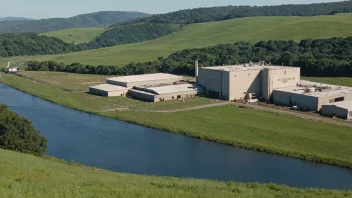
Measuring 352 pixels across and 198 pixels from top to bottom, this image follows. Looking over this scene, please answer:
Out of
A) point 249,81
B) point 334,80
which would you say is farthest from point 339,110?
point 334,80

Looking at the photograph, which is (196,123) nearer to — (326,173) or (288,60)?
(326,173)

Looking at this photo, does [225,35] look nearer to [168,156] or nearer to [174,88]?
[174,88]

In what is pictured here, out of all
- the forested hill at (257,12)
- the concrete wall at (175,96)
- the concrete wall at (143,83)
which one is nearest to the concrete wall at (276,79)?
the concrete wall at (175,96)

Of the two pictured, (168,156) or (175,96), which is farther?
(175,96)

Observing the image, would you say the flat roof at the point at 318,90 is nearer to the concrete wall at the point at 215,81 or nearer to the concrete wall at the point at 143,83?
the concrete wall at the point at 215,81

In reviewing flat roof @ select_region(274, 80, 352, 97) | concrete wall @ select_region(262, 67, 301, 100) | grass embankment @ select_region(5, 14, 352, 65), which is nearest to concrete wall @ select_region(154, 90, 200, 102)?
concrete wall @ select_region(262, 67, 301, 100)

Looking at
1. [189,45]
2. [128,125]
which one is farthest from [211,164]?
[189,45]
